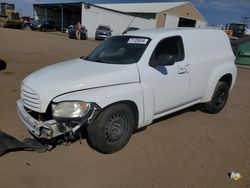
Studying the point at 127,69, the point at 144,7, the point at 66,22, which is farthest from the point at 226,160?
the point at 66,22

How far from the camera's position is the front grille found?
3.58 metres

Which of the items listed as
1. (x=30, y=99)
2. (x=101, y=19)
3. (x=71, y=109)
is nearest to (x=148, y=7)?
(x=101, y=19)

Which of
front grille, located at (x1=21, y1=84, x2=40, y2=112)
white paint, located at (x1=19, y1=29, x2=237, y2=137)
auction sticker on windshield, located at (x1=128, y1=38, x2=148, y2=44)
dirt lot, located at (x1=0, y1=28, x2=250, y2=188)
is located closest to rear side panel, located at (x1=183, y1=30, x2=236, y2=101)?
white paint, located at (x1=19, y1=29, x2=237, y2=137)

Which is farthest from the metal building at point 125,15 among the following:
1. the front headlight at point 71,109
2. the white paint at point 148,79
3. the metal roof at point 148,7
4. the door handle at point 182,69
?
Result: the front headlight at point 71,109

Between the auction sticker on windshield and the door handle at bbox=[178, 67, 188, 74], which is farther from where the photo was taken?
the door handle at bbox=[178, 67, 188, 74]

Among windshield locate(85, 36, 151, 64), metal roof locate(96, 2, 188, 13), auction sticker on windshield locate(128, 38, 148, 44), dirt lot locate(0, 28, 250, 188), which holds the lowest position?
dirt lot locate(0, 28, 250, 188)

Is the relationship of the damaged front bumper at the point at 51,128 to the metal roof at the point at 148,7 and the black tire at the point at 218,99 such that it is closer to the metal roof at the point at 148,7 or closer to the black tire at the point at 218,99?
the black tire at the point at 218,99

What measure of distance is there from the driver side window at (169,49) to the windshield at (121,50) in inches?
9.4

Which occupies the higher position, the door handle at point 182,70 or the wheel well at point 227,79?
the door handle at point 182,70

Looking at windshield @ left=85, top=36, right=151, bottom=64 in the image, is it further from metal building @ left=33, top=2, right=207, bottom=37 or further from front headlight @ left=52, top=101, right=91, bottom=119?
metal building @ left=33, top=2, right=207, bottom=37

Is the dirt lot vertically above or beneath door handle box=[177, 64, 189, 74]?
beneath

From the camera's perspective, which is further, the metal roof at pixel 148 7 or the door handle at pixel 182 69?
the metal roof at pixel 148 7

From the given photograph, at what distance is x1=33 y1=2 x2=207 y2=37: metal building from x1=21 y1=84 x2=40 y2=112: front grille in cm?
3336

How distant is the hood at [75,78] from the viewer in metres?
3.53
